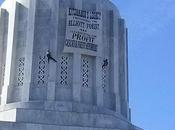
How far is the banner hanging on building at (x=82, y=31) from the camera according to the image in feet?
112

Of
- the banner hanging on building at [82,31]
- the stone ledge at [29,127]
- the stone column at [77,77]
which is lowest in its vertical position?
the stone ledge at [29,127]

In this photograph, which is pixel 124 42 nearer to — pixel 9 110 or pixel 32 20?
pixel 32 20

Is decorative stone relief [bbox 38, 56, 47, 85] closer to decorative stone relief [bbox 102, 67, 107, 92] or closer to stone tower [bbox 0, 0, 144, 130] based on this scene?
stone tower [bbox 0, 0, 144, 130]

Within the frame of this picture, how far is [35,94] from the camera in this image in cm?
3303

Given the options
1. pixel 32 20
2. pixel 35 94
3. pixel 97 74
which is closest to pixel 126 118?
pixel 97 74

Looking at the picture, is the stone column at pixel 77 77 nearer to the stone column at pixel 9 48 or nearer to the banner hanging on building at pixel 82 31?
the banner hanging on building at pixel 82 31

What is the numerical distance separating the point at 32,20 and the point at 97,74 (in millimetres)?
5068

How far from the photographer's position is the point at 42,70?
33656 millimetres

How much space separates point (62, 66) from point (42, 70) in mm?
1211

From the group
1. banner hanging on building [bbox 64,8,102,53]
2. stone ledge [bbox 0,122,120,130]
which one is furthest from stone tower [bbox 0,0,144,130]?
stone ledge [bbox 0,122,120,130]

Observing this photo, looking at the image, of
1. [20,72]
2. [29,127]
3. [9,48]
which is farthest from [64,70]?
[29,127]

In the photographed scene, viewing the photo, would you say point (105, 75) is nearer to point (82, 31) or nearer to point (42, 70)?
point (82, 31)

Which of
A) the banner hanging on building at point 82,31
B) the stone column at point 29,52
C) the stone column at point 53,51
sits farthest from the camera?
the banner hanging on building at point 82,31

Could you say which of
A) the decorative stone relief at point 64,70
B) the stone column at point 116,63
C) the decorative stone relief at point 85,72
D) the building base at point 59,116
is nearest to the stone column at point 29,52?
the building base at point 59,116
